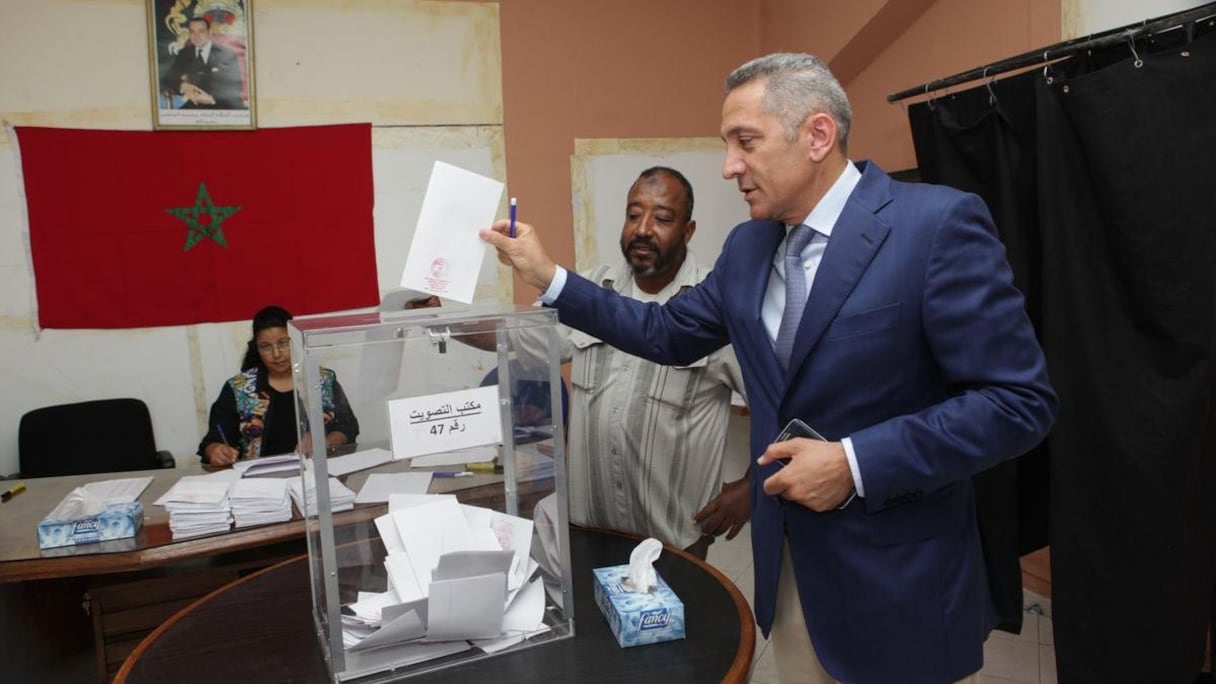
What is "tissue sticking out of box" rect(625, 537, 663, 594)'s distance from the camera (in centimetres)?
136

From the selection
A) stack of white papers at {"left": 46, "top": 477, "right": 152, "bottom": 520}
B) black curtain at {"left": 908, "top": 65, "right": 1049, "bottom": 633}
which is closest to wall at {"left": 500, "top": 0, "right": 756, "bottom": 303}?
black curtain at {"left": 908, "top": 65, "right": 1049, "bottom": 633}

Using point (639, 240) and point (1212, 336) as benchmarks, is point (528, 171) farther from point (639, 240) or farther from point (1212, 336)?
point (1212, 336)

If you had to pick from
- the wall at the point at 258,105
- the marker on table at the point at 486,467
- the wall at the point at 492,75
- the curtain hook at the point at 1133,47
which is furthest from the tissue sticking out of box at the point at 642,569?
the wall at the point at 258,105

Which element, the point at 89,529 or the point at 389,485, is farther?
the point at 89,529

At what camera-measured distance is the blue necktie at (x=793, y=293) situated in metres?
1.35

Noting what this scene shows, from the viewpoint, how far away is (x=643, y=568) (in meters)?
1.38

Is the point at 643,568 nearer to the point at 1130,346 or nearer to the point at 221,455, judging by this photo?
the point at 1130,346

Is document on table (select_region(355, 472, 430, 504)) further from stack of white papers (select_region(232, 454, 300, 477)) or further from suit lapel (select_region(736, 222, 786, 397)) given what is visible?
stack of white papers (select_region(232, 454, 300, 477))

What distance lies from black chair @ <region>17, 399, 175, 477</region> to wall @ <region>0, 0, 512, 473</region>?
14 cm

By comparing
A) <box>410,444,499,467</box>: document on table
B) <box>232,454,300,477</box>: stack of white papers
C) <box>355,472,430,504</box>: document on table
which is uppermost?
<box>410,444,499,467</box>: document on table

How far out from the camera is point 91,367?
3.71 m

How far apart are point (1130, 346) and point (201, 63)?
12.4ft

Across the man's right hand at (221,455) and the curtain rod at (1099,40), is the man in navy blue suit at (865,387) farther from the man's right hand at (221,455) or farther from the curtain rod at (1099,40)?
the man's right hand at (221,455)

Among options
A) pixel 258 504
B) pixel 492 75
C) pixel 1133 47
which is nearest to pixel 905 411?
pixel 1133 47
